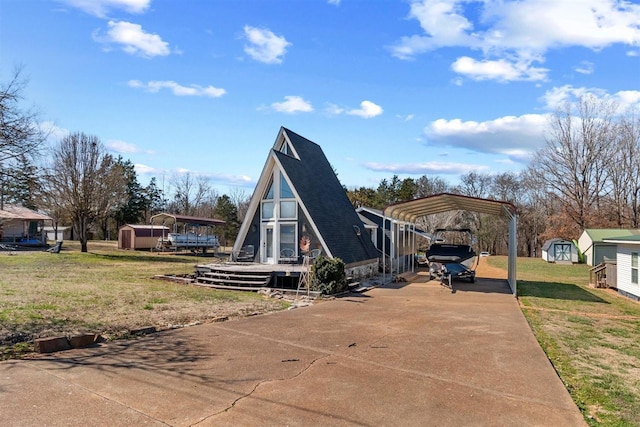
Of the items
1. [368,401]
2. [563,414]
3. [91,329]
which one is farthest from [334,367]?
[91,329]

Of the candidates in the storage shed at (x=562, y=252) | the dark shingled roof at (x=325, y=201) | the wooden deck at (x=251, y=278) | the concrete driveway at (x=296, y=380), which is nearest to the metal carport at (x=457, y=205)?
the dark shingled roof at (x=325, y=201)

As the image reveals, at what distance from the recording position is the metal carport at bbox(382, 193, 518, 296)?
15.5 meters

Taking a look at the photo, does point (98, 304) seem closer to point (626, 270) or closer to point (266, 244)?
point (266, 244)

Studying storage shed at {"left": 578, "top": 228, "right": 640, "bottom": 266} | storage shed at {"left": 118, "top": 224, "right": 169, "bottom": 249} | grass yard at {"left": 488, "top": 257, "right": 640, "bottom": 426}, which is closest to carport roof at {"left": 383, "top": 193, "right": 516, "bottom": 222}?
grass yard at {"left": 488, "top": 257, "right": 640, "bottom": 426}

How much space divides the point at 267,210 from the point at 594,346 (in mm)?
12980

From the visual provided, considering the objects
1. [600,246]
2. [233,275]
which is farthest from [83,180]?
[600,246]

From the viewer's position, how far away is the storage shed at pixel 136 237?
35.4 m

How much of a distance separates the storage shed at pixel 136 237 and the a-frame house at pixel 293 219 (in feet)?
65.7

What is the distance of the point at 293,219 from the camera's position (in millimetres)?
17469

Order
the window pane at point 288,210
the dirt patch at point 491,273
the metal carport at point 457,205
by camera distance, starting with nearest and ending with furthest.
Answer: the metal carport at point 457,205, the window pane at point 288,210, the dirt patch at point 491,273

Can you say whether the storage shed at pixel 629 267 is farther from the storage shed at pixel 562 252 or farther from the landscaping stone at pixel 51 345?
the storage shed at pixel 562 252

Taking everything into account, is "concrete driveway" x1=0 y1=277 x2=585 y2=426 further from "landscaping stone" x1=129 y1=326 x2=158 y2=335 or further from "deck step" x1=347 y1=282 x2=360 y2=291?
"deck step" x1=347 y1=282 x2=360 y2=291

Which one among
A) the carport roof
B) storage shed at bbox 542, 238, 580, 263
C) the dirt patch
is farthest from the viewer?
storage shed at bbox 542, 238, 580, 263

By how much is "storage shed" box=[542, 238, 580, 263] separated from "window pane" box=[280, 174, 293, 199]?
2538 cm
